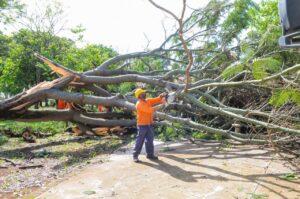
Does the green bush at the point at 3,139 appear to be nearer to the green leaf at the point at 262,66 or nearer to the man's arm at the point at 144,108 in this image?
the man's arm at the point at 144,108

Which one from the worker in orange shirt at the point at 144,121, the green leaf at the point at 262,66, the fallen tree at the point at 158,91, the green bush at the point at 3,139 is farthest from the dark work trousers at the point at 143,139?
the green bush at the point at 3,139

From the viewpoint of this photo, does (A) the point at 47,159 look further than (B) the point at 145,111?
Yes

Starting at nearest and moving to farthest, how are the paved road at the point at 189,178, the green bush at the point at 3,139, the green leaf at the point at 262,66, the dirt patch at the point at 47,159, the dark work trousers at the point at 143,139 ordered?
the paved road at the point at 189,178 < the green leaf at the point at 262,66 < the dirt patch at the point at 47,159 < the dark work trousers at the point at 143,139 < the green bush at the point at 3,139

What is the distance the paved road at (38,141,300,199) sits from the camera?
13.9 feet

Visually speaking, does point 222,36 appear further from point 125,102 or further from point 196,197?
point 196,197

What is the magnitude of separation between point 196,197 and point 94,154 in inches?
131

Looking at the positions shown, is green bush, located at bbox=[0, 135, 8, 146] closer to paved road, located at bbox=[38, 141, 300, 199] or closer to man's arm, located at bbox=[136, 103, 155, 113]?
paved road, located at bbox=[38, 141, 300, 199]

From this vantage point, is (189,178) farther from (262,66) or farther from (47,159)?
(47,159)

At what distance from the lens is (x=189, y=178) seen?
15.9 ft

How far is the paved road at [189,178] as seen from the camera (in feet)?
13.9

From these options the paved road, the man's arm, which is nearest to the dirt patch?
the paved road

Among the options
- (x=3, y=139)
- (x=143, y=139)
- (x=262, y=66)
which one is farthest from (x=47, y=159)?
(x=262, y=66)

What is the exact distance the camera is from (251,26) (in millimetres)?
8727

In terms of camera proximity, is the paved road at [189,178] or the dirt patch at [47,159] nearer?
the paved road at [189,178]
